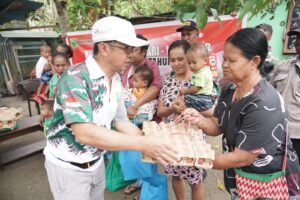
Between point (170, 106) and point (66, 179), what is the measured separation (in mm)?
1183

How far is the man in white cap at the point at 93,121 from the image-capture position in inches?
49.9

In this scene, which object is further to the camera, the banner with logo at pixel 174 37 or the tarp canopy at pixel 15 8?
the tarp canopy at pixel 15 8

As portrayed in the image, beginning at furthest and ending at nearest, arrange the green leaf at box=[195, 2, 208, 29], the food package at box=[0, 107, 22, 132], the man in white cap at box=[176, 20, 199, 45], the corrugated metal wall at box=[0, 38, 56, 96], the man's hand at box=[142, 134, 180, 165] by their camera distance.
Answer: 1. the corrugated metal wall at box=[0, 38, 56, 96]
2. the food package at box=[0, 107, 22, 132]
3. the man in white cap at box=[176, 20, 199, 45]
4. the green leaf at box=[195, 2, 208, 29]
5. the man's hand at box=[142, 134, 180, 165]

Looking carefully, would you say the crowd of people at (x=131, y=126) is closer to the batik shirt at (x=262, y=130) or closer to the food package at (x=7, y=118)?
the batik shirt at (x=262, y=130)

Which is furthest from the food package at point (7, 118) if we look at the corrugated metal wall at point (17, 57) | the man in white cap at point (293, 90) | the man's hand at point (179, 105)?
the corrugated metal wall at point (17, 57)

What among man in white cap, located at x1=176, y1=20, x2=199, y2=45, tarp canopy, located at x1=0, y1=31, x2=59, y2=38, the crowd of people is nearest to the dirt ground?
the crowd of people

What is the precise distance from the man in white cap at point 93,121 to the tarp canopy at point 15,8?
14.3 feet

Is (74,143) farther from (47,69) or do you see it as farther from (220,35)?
(47,69)

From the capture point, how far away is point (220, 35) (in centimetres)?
356

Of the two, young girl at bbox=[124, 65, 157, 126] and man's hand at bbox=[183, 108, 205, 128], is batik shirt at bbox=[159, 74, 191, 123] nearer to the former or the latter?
young girl at bbox=[124, 65, 157, 126]

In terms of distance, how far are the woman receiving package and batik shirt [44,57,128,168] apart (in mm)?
764

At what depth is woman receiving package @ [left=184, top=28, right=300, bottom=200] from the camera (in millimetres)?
1347

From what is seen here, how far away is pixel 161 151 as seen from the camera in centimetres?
124

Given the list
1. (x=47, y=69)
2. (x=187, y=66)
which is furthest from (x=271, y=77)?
(x=47, y=69)
